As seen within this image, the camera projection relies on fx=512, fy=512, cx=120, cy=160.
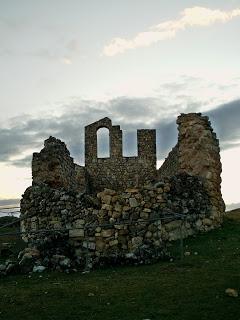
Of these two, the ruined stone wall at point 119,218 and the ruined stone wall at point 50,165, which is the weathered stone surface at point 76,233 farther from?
the ruined stone wall at point 50,165

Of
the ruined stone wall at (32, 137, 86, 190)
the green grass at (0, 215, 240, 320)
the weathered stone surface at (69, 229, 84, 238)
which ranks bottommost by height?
the green grass at (0, 215, 240, 320)

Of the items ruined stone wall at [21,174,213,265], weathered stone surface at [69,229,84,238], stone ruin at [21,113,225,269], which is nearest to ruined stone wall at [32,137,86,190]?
stone ruin at [21,113,225,269]

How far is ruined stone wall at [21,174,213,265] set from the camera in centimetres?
1365

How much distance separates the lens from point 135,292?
379 inches

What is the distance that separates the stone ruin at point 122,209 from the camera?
13.5 m

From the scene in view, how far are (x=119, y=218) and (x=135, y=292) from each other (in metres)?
4.99

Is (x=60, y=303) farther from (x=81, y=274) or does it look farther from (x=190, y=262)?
(x=190, y=262)

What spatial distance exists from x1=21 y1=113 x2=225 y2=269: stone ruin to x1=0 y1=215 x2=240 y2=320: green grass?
1053 millimetres

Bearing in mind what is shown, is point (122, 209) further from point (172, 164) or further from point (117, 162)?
point (117, 162)

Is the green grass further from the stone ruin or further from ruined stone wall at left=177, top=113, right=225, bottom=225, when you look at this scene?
ruined stone wall at left=177, top=113, right=225, bottom=225

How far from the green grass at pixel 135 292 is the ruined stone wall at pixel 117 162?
19.2m

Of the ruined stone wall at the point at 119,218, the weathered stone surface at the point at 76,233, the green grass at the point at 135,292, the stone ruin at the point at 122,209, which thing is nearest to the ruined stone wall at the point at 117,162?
the stone ruin at the point at 122,209

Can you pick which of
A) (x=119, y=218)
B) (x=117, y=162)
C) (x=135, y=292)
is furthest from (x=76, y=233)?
(x=117, y=162)

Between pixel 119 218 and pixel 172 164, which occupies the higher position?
pixel 172 164
